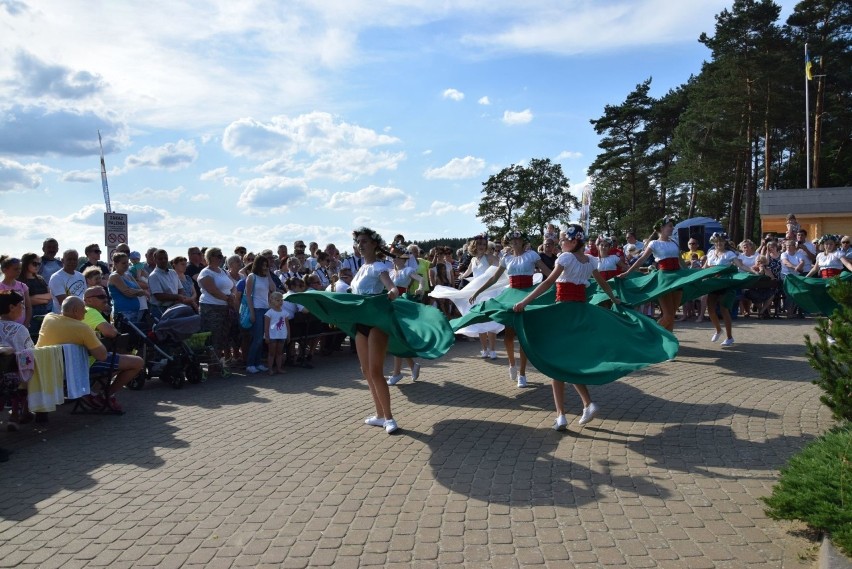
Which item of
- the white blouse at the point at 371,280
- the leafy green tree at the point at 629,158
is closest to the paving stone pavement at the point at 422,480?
the white blouse at the point at 371,280

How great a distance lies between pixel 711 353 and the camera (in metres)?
12.1

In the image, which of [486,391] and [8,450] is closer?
[8,450]

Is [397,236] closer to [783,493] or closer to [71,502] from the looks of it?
[71,502]

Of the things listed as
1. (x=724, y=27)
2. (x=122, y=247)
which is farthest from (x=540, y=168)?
(x=122, y=247)

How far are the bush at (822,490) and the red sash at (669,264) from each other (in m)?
7.32

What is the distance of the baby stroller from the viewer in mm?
10344

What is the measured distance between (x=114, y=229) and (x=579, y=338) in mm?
11545

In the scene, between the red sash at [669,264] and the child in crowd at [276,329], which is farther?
the red sash at [669,264]

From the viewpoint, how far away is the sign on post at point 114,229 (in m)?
14.9

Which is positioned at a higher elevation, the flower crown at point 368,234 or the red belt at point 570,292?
the flower crown at point 368,234

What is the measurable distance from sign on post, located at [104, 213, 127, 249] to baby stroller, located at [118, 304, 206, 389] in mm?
5335

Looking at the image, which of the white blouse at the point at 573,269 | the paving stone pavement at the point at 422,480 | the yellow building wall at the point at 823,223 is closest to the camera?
the paving stone pavement at the point at 422,480

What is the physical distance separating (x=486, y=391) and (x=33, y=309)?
659 cm

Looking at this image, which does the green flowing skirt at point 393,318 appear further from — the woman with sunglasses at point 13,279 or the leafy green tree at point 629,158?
the leafy green tree at point 629,158
